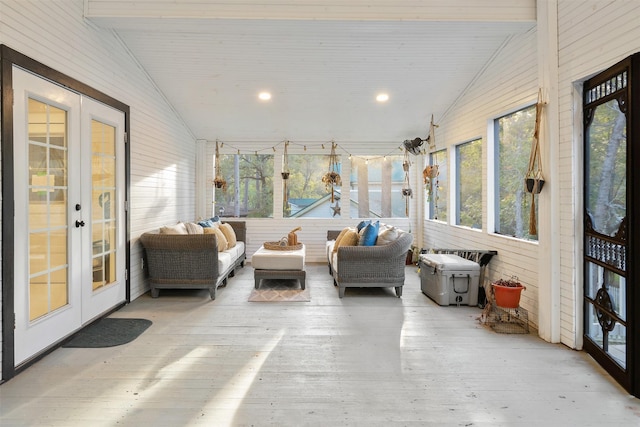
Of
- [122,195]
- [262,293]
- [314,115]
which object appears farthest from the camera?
[314,115]

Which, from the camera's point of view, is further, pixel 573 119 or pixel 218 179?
pixel 218 179

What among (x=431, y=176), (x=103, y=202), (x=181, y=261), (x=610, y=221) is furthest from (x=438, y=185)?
(x=103, y=202)

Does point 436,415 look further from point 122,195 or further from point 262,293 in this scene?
point 122,195

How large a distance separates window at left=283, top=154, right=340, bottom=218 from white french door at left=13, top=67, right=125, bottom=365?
386 cm

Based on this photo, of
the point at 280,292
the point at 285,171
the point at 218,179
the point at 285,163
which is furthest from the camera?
the point at 285,163

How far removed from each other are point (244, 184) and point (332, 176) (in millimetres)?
1965

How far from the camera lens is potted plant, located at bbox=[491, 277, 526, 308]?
383 cm

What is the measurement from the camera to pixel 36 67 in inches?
118

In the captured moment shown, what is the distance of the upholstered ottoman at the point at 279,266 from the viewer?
5211mm

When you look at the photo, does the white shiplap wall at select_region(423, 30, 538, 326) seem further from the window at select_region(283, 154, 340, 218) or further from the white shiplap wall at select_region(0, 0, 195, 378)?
the white shiplap wall at select_region(0, 0, 195, 378)

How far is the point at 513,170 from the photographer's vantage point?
459 centimetres

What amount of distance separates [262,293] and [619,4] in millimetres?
4698

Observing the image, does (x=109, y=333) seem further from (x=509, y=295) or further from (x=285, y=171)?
(x=285, y=171)

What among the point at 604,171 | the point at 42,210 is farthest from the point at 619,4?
the point at 42,210
